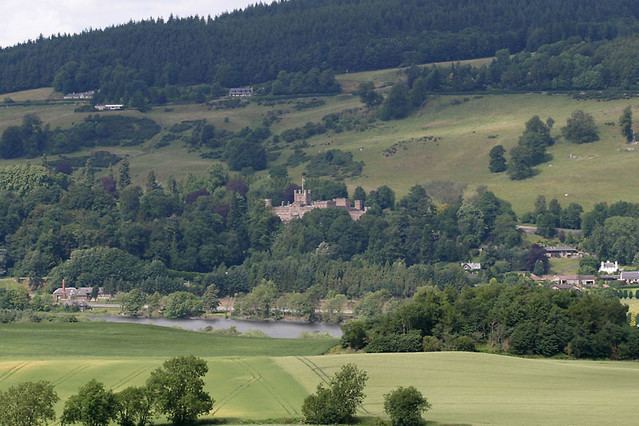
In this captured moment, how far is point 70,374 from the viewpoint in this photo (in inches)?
3533

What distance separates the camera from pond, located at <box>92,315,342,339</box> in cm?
13638

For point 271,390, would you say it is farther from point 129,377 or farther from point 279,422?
point 279,422

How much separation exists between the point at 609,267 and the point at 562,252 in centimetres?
725

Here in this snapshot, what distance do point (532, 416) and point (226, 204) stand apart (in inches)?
4883

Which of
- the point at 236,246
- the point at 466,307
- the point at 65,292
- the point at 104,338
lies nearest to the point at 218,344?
the point at 104,338

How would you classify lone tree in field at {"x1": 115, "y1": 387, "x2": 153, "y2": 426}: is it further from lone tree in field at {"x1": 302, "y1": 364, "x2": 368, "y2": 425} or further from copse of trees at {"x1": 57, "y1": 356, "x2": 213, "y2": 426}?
lone tree in field at {"x1": 302, "y1": 364, "x2": 368, "y2": 425}

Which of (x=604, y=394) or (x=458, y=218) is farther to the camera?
(x=458, y=218)

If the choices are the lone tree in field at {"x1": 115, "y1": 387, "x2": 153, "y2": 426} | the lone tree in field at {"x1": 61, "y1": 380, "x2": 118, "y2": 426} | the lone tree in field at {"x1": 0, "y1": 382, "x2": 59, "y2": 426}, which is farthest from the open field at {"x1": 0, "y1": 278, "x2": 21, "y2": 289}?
the lone tree in field at {"x1": 61, "y1": 380, "x2": 118, "y2": 426}

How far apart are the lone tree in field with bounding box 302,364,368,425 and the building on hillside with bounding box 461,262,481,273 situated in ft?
289

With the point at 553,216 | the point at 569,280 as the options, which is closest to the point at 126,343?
the point at 569,280

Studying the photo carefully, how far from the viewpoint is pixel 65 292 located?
164125 millimetres

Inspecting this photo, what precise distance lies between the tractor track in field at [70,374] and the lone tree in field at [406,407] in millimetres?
16261

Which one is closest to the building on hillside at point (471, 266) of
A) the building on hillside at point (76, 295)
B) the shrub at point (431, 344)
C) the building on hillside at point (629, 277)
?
the building on hillside at point (629, 277)

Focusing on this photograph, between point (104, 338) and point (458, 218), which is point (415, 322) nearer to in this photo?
point (104, 338)
